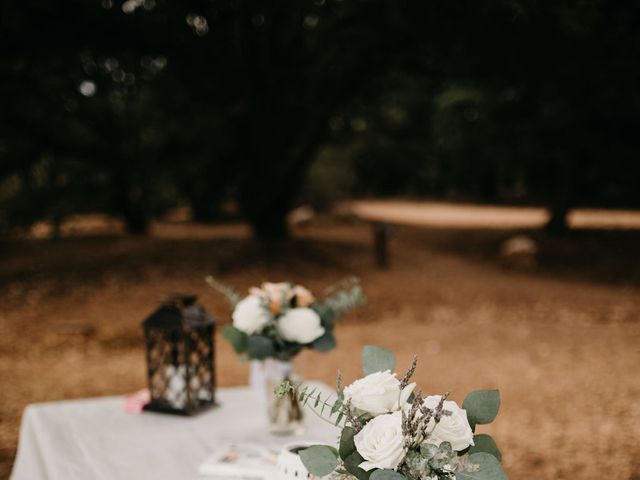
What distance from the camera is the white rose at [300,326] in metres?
2.52

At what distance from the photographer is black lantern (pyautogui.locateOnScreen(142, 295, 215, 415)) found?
269 cm

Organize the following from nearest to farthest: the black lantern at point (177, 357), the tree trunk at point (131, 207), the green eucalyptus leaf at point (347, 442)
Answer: the green eucalyptus leaf at point (347, 442)
the black lantern at point (177, 357)
the tree trunk at point (131, 207)

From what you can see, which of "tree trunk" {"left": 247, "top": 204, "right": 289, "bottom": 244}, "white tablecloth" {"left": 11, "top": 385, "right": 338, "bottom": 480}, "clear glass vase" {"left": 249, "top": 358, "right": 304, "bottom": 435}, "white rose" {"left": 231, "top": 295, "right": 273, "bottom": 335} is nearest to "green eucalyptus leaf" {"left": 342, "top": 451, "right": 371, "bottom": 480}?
"white tablecloth" {"left": 11, "top": 385, "right": 338, "bottom": 480}

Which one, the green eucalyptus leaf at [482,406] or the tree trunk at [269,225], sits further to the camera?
the tree trunk at [269,225]

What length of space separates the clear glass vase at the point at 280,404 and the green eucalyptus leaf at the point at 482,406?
1027 mm

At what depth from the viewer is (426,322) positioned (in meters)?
9.91

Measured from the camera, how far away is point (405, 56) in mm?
13219

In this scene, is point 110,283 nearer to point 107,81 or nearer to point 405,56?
point 107,81

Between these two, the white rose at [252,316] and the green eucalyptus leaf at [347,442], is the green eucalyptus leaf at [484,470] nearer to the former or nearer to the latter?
the green eucalyptus leaf at [347,442]

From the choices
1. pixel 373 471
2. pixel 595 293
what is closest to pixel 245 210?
pixel 595 293

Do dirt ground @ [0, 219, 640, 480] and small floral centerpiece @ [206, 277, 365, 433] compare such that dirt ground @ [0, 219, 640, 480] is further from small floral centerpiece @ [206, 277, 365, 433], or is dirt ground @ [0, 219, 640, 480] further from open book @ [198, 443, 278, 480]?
open book @ [198, 443, 278, 480]

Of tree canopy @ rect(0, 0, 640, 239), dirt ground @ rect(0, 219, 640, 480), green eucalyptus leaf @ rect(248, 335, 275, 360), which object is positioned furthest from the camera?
tree canopy @ rect(0, 0, 640, 239)

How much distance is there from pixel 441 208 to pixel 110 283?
76.8 ft

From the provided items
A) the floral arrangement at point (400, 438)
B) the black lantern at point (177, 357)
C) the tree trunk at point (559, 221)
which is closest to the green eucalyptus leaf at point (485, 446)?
the floral arrangement at point (400, 438)
